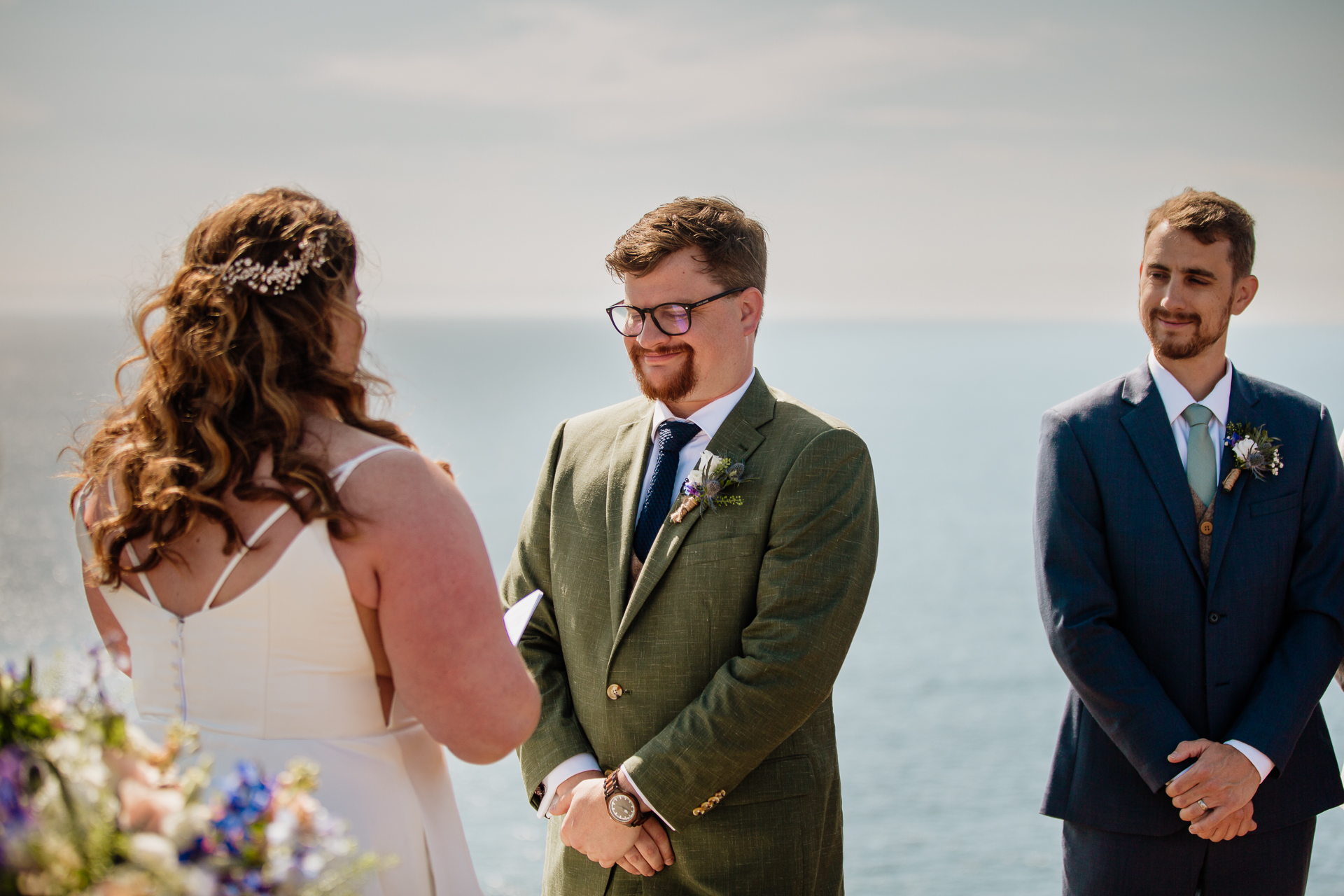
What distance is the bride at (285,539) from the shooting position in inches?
71.9

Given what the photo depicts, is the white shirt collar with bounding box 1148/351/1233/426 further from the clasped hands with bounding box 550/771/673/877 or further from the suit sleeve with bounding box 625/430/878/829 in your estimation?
the clasped hands with bounding box 550/771/673/877

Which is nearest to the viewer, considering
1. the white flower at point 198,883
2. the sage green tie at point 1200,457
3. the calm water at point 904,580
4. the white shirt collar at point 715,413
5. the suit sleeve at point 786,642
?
the white flower at point 198,883

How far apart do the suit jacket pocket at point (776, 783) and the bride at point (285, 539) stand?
915 millimetres

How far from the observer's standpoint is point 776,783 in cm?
271

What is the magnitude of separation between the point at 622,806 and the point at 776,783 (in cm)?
40

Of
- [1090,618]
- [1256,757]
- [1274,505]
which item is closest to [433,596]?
[1090,618]

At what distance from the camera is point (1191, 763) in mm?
2854

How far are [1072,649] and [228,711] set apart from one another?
2.17 metres

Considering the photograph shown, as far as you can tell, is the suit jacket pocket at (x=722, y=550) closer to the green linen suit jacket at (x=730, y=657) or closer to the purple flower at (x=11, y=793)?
the green linen suit jacket at (x=730, y=657)

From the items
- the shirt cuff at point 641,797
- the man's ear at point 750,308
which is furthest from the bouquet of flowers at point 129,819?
the man's ear at point 750,308

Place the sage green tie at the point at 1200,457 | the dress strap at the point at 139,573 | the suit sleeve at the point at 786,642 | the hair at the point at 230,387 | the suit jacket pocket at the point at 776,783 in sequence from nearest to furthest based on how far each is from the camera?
the hair at the point at 230,387 → the dress strap at the point at 139,573 → the suit sleeve at the point at 786,642 → the suit jacket pocket at the point at 776,783 → the sage green tie at the point at 1200,457

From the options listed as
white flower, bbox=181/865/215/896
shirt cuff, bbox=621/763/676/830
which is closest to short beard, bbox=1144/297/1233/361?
shirt cuff, bbox=621/763/676/830

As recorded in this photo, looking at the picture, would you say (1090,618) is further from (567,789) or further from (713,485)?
(567,789)

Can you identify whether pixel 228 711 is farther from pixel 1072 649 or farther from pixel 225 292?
pixel 1072 649
